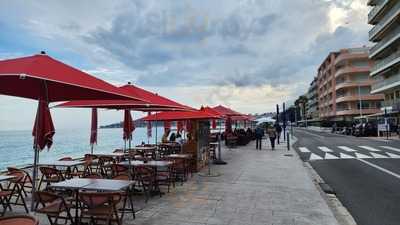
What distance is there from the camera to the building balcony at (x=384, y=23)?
46697mm

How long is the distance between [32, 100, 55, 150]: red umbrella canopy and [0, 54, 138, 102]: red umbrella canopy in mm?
222

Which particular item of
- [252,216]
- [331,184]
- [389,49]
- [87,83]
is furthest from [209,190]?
[389,49]

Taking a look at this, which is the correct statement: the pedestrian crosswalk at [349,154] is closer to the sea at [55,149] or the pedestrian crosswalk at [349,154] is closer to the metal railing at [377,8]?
the sea at [55,149]

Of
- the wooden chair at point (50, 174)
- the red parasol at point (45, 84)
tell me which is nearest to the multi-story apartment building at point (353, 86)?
the wooden chair at point (50, 174)

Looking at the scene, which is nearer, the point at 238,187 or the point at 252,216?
the point at 252,216

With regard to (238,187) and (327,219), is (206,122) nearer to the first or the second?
(238,187)

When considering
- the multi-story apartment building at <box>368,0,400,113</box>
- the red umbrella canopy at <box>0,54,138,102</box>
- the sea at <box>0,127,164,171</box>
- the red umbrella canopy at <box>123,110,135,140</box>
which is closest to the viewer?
the red umbrella canopy at <box>0,54,138,102</box>

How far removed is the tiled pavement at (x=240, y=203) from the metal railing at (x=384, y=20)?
150 feet

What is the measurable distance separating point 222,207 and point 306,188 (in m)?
3.37

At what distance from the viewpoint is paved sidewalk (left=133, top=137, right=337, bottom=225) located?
6.46 m

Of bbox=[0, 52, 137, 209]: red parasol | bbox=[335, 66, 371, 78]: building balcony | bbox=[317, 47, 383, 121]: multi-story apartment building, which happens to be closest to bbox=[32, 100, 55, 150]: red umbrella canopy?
bbox=[0, 52, 137, 209]: red parasol

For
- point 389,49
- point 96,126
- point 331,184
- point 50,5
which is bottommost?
point 331,184

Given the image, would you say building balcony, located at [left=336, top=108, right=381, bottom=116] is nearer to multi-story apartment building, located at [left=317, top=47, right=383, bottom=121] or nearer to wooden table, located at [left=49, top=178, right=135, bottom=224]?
multi-story apartment building, located at [left=317, top=47, right=383, bottom=121]

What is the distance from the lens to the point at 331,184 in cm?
1084
